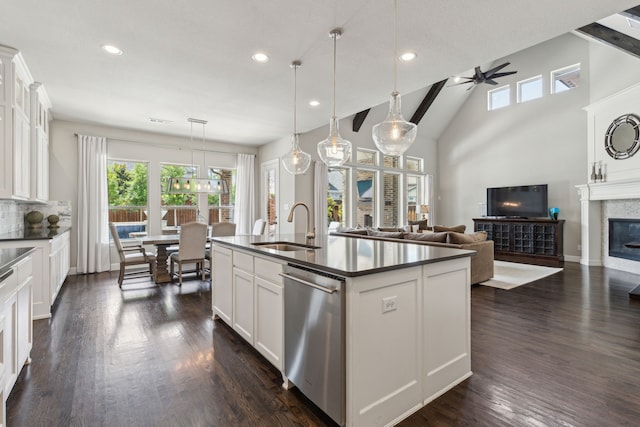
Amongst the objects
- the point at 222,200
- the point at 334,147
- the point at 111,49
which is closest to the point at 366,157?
the point at 222,200

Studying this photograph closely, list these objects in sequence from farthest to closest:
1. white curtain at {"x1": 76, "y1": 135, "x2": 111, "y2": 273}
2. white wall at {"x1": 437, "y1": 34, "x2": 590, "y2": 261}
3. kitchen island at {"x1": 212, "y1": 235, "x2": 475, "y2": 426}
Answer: white wall at {"x1": 437, "y1": 34, "x2": 590, "y2": 261}, white curtain at {"x1": 76, "y1": 135, "x2": 111, "y2": 273}, kitchen island at {"x1": 212, "y1": 235, "x2": 475, "y2": 426}

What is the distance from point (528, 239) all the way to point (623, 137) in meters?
2.57

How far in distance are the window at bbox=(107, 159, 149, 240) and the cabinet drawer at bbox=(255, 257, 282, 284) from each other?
4706 millimetres

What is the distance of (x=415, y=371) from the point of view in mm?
1830

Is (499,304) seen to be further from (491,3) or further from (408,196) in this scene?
(408,196)

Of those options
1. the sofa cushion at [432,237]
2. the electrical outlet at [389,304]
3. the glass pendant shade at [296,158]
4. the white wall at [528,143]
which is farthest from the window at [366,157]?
the electrical outlet at [389,304]

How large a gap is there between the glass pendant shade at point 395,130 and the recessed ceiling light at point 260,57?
1510mm

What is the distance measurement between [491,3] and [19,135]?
4.84 m

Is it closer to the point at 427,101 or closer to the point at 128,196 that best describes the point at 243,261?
the point at 128,196

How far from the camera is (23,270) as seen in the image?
7.28ft

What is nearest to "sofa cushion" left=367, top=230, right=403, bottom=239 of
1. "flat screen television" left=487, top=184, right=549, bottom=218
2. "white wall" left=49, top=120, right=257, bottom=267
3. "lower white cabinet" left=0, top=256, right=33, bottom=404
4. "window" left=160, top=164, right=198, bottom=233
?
"white wall" left=49, top=120, right=257, bottom=267

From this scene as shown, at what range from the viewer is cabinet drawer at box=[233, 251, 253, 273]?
2.55 m

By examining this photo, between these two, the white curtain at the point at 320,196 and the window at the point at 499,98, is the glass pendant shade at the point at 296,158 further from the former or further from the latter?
the window at the point at 499,98

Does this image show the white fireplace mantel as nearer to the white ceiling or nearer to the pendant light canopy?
the white ceiling
